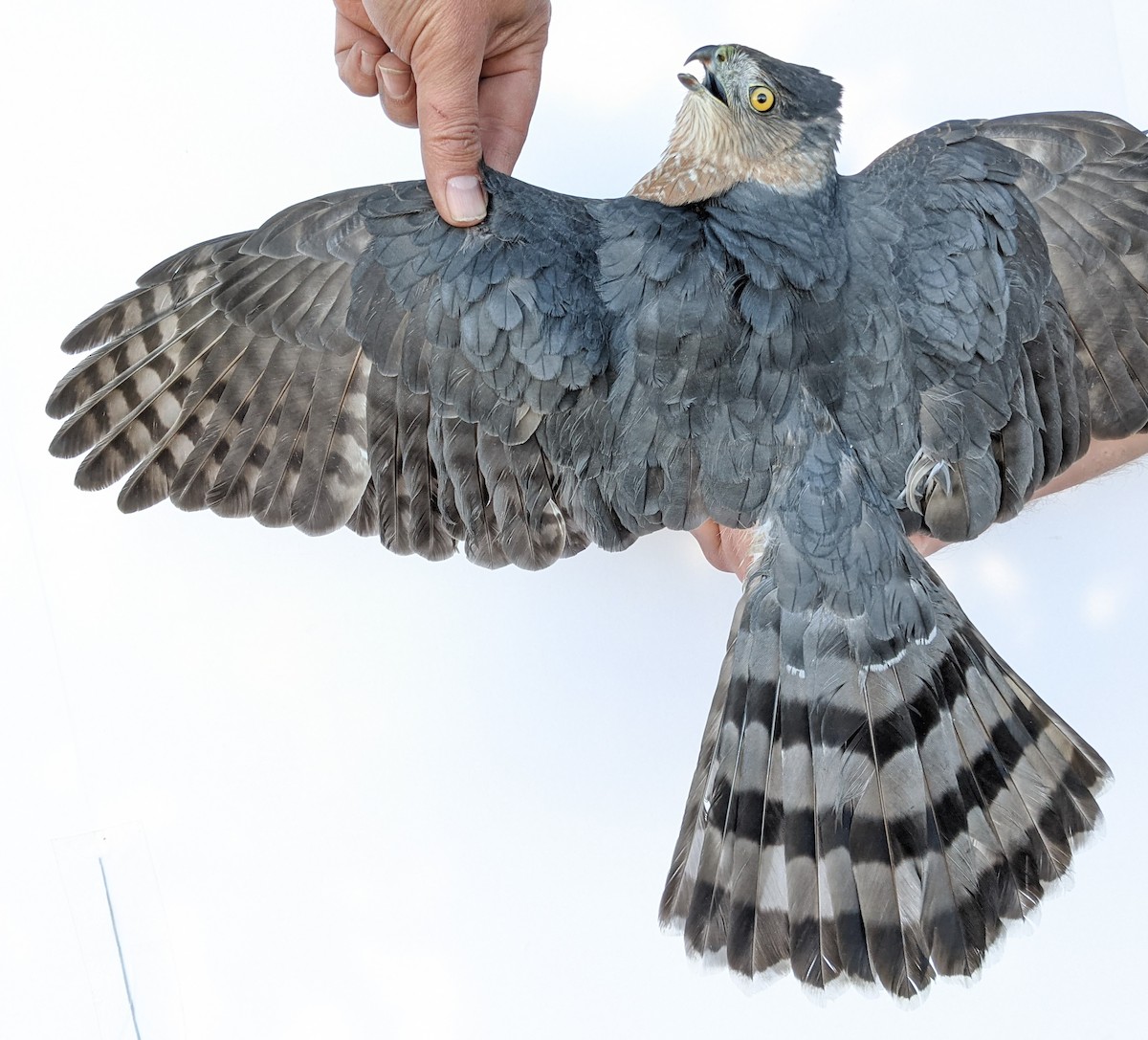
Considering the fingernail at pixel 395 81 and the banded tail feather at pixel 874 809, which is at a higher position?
the fingernail at pixel 395 81

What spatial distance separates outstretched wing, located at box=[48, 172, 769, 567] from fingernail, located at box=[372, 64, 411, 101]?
0.51m

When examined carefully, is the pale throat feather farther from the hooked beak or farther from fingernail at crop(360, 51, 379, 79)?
fingernail at crop(360, 51, 379, 79)

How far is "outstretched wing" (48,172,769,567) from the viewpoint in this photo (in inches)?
86.5

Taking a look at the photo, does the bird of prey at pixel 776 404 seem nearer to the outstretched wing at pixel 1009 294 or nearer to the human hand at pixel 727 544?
the outstretched wing at pixel 1009 294

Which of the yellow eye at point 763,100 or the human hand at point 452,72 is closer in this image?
the human hand at point 452,72

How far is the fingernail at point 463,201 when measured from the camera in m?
2.17

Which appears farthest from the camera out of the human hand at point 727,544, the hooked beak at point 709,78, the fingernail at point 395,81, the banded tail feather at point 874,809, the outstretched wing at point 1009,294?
the human hand at point 727,544

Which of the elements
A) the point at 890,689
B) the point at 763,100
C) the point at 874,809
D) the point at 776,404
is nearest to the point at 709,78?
the point at 763,100

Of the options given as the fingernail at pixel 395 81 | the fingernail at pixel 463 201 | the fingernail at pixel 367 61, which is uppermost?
the fingernail at pixel 367 61

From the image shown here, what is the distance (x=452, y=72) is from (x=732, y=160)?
0.68 m

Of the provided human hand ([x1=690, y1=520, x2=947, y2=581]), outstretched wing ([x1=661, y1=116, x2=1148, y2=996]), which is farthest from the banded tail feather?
human hand ([x1=690, y1=520, x2=947, y2=581])

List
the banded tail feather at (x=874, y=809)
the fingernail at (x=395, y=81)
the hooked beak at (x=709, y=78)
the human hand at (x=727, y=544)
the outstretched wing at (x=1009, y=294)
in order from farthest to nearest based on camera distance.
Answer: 1. the human hand at (x=727, y=544)
2. the fingernail at (x=395, y=81)
3. the hooked beak at (x=709, y=78)
4. the outstretched wing at (x=1009, y=294)
5. the banded tail feather at (x=874, y=809)

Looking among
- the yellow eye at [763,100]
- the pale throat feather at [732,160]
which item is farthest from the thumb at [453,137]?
the yellow eye at [763,100]

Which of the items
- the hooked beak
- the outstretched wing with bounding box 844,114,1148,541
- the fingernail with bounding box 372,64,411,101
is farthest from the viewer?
the fingernail with bounding box 372,64,411,101
